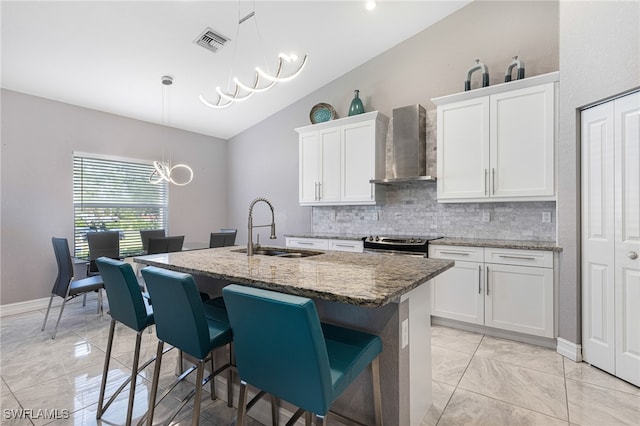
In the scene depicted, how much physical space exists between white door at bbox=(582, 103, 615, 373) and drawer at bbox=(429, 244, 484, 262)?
31.0 inches

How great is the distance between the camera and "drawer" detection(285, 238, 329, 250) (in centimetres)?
415

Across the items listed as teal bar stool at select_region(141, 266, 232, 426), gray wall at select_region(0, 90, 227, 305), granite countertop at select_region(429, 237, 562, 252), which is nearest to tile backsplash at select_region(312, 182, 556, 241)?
granite countertop at select_region(429, 237, 562, 252)

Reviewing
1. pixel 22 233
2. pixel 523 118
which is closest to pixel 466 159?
pixel 523 118

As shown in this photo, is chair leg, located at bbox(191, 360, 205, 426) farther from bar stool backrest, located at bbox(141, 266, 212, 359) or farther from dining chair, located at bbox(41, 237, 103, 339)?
dining chair, located at bbox(41, 237, 103, 339)

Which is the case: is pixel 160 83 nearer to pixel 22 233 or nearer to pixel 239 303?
pixel 22 233

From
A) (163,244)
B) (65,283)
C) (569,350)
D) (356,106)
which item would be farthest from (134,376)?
(356,106)

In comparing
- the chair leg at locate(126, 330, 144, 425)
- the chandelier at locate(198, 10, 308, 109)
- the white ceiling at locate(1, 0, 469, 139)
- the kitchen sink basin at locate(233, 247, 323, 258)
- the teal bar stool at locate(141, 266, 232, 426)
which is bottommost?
the chair leg at locate(126, 330, 144, 425)

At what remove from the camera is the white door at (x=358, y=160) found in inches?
156

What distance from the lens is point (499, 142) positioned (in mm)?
3084

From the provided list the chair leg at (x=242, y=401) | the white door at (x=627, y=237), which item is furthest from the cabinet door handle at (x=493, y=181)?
the chair leg at (x=242, y=401)

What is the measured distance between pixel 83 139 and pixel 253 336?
4.73m

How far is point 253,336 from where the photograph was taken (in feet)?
3.71

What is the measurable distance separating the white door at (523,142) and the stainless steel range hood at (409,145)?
731 mm

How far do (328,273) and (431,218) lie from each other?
269 cm
